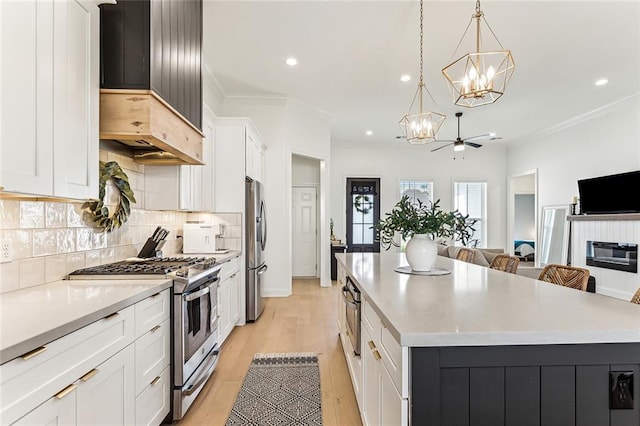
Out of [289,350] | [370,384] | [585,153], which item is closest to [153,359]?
[370,384]

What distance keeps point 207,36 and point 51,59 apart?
2.45 m

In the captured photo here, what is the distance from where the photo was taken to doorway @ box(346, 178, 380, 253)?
8289mm

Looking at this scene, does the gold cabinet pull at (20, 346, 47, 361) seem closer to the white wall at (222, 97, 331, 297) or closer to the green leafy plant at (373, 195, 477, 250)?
the green leafy plant at (373, 195, 477, 250)

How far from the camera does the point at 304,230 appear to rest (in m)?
7.33

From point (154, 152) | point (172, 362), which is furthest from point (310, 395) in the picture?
point (154, 152)

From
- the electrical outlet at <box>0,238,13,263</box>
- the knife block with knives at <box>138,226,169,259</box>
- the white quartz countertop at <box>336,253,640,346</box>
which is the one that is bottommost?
the white quartz countertop at <box>336,253,640,346</box>

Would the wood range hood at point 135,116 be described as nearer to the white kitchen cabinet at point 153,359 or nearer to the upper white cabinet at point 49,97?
the upper white cabinet at point 49,97

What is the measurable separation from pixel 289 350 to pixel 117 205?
78.0 inches

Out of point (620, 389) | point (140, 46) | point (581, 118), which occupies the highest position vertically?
point (581, 118)

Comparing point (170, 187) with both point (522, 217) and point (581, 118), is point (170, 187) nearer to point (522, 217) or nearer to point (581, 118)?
point (581, 118)

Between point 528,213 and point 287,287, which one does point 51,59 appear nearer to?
point 287,287

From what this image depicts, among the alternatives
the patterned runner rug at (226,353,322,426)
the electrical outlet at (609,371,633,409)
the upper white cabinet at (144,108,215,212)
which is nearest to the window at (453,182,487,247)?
the patterned runner rug at (226,353,322,426)

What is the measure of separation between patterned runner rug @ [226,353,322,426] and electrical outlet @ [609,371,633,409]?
1.55 m

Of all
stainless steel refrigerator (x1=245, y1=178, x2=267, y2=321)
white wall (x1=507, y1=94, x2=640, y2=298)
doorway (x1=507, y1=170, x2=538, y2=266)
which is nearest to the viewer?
stainless steel refrigerator (x1=245, y1=178, x2=267, y2=321)
